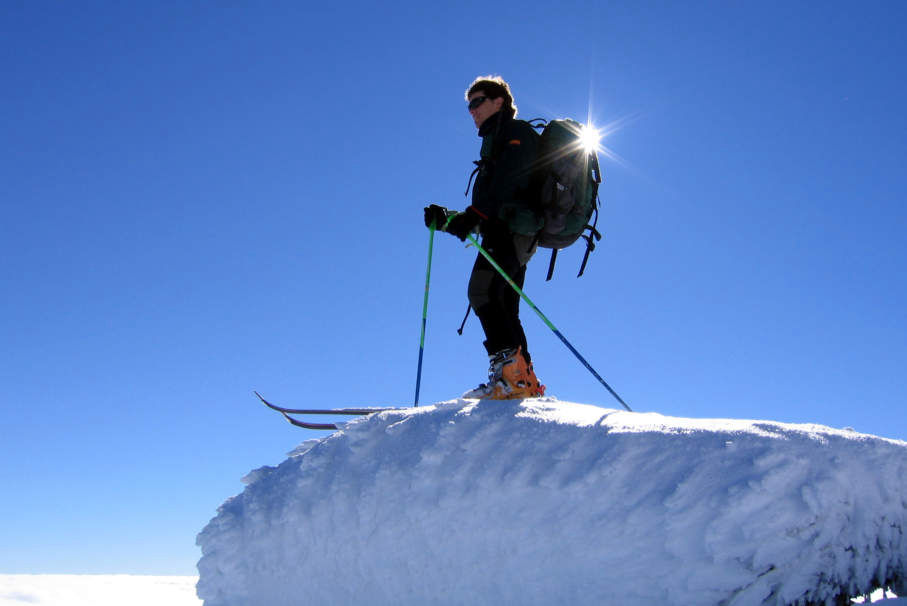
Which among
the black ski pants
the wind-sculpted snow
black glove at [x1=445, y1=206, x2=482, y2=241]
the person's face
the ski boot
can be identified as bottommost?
the wind-sculpted snow

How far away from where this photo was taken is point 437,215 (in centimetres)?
547

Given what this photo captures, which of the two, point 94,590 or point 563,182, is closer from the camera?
point 563,182

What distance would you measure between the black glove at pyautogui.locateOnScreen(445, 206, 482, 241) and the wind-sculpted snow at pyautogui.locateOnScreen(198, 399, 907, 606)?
1.66 meters

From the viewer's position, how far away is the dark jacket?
16.7 ft

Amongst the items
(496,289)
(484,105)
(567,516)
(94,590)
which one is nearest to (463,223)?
(496,289)

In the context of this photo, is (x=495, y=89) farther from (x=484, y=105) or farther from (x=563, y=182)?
(x=563, y=182)

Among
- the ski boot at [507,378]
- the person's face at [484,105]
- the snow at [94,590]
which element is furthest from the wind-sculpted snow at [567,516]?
the snow at [94,590]

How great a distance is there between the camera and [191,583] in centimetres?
877

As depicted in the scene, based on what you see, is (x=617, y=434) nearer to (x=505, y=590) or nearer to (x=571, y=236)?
(x=505, y=590)

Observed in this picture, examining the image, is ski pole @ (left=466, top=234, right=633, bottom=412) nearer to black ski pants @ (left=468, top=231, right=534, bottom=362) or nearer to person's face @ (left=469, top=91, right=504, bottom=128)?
black ski pants @ (left=468, top=231, right=534, bottom=362)

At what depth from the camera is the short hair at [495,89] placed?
5539 mm

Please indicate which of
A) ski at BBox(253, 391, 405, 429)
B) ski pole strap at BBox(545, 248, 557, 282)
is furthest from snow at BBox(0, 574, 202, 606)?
ski pole strap at BBox(545, 248, 557, 282)

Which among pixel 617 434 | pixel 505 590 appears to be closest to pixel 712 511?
pixel 617 434

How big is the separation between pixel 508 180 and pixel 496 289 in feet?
2.98
